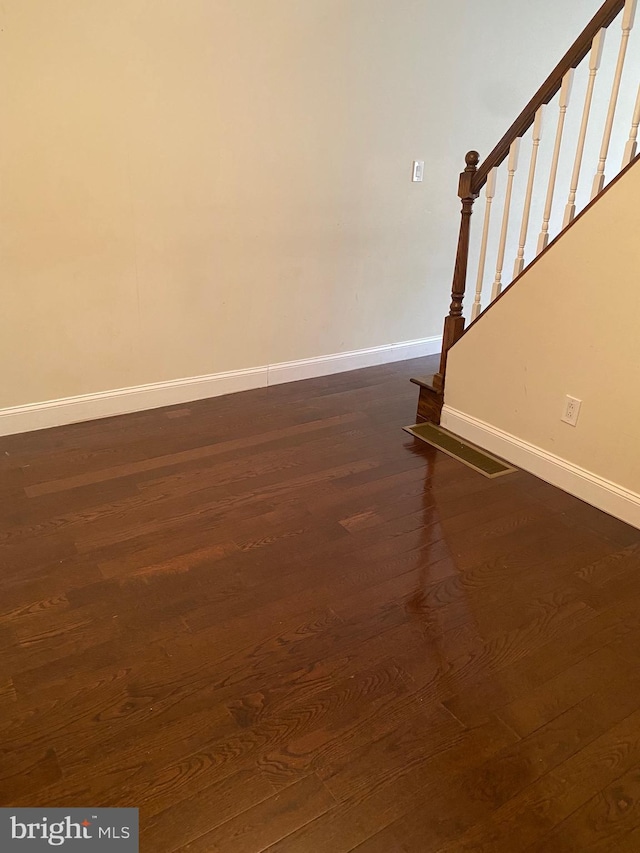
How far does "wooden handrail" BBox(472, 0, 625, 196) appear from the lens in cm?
216

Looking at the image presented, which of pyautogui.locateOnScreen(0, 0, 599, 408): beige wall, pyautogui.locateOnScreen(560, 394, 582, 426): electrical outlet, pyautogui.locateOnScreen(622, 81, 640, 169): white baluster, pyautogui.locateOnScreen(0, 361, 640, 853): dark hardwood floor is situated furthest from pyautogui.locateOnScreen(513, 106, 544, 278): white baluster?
pyautogui.locateOnScreen(0, 0, 599, 408): beige wall

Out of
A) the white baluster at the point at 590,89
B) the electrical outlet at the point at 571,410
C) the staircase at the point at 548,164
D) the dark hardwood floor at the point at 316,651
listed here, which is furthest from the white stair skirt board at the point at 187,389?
the white baluster at the point at 590,89

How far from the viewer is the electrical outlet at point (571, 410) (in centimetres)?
252

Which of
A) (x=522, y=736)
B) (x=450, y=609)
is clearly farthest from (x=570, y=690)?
(x=450, y=609)

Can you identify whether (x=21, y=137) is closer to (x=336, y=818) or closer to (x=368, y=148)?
(x=368, y=148)

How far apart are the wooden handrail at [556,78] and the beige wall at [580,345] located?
0.49 metres

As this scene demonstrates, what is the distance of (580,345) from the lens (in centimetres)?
246

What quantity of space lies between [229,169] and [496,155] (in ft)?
4.26

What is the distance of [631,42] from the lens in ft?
13.3

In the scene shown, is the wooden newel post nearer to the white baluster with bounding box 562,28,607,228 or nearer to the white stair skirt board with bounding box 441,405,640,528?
the white stair skirt board with bounding box 441,405,640,528

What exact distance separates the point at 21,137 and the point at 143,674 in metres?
2.20

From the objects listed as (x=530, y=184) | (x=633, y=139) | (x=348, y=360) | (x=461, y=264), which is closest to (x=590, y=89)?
(x=633, y=139)

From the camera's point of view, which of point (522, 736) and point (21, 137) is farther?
point (21, 137)

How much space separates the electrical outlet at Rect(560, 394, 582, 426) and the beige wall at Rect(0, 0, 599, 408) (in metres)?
1.66
